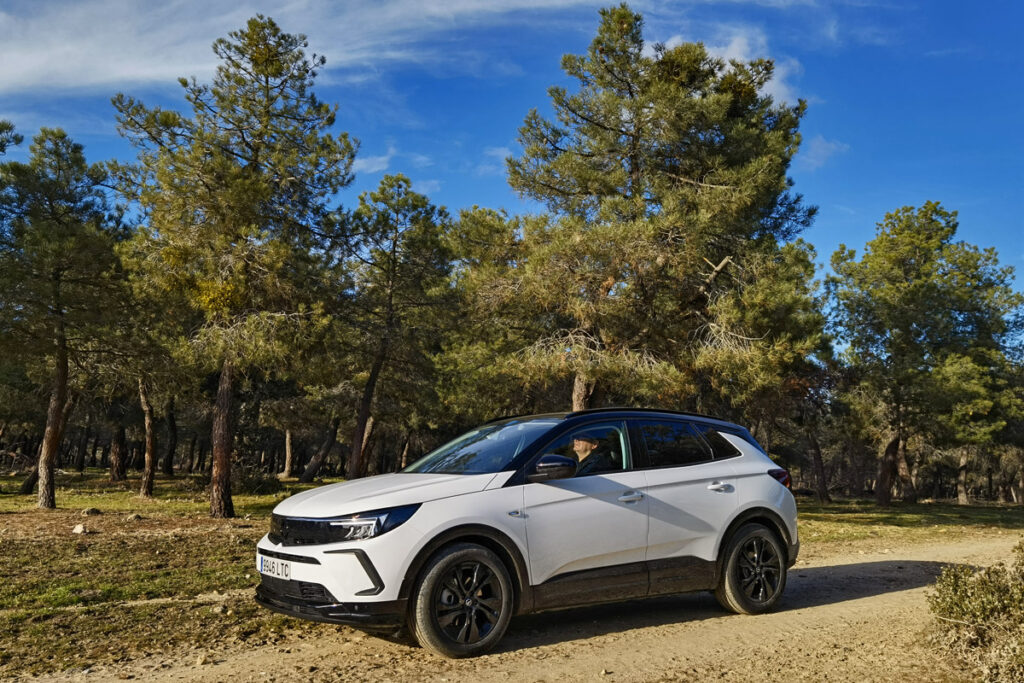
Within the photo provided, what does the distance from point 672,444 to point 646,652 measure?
1.91 m

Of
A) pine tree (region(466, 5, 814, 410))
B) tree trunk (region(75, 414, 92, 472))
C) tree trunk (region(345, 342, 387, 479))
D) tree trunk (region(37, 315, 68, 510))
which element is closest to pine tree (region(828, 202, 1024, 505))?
pine tree (region(466, 5, 814, 410))

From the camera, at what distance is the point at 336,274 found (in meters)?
17.2

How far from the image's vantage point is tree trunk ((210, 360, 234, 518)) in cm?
1659

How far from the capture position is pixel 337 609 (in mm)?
4867

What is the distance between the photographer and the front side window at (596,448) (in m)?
5.93

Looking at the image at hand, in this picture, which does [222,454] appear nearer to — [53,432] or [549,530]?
[53,432]

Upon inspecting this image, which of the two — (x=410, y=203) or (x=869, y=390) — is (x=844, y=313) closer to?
(x=869, y=390)

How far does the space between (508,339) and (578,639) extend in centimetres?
1373

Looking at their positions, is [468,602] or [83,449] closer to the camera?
[468,602]

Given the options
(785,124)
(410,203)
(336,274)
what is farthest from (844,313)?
(336,274)

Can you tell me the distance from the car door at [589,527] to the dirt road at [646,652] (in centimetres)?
43

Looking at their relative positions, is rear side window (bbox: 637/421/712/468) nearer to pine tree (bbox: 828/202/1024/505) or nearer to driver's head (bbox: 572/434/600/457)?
driver's head (bbox: 572/434/600/457)

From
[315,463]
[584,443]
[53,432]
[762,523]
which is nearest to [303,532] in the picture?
[584,443]

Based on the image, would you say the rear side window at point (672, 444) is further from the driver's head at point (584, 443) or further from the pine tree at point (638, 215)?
the pine tree at point (638, 215)
